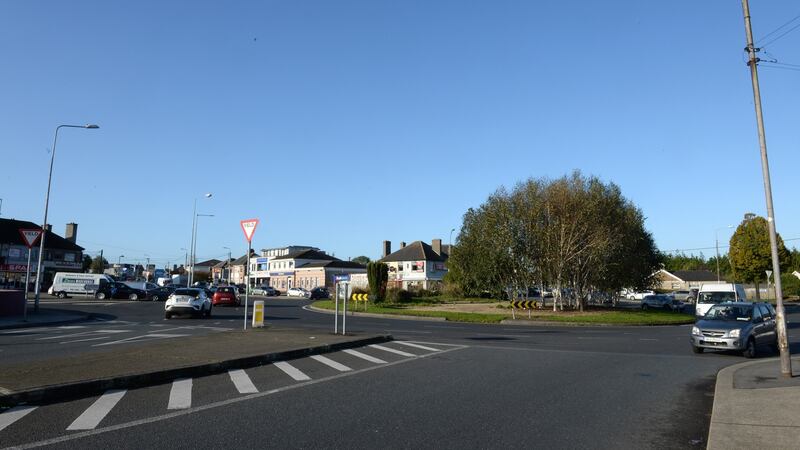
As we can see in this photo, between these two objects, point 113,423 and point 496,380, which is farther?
point 496,380

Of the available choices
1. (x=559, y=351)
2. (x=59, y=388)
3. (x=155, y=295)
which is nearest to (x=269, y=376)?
(x=59, y=388)

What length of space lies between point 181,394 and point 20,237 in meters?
79.1

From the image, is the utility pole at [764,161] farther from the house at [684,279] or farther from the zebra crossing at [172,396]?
the house at [684,279]

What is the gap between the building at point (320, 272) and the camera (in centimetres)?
9650

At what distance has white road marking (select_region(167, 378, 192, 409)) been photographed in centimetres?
795

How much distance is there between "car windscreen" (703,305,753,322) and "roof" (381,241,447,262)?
66.0 meters

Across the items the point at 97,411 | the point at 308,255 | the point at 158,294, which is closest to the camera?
the point at 97,411

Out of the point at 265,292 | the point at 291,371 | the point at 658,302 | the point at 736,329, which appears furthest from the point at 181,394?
the point at 265,292

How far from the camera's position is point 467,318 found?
107ft

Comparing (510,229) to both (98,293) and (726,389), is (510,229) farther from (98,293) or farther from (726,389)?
(98,293)

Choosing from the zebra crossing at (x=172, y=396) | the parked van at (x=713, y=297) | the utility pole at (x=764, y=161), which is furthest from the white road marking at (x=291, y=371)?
the parked van at (x=713, y=297)

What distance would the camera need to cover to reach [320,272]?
A: 3834 inches

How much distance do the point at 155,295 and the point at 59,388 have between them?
156 feet

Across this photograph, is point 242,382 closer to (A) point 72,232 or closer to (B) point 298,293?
(B) point 298,293
